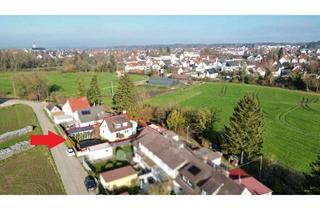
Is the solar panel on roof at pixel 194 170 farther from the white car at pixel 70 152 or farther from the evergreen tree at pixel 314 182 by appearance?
the white car at pixel 70 152

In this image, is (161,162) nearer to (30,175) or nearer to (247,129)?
(247,129)

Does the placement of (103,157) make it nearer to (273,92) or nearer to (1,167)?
(1,167)

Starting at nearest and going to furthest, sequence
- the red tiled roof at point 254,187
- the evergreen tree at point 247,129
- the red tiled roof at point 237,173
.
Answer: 1. the red tiled roof at point 254,187
2. the red tiled roof at point 237,173
3. the evergreen tree at point 247,129

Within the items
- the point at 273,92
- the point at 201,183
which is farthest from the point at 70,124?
the point at 273,92

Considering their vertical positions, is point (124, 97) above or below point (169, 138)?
above

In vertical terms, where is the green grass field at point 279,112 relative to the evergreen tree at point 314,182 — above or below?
below

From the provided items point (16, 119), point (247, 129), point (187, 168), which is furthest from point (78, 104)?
point (247, 129)

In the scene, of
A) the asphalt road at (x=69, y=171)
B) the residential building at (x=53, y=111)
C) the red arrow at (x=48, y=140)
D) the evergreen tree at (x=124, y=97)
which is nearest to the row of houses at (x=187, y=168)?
the asphalt road at (x=69, y=171)
